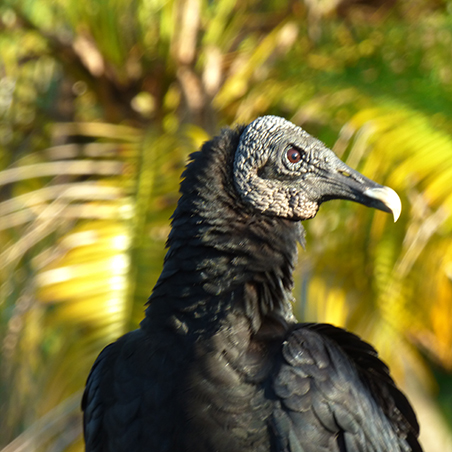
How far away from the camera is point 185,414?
2043 millimetres

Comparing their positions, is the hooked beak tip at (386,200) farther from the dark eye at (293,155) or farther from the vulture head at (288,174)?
the dark eye at (293,155)

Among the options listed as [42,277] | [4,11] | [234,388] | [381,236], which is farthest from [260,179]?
[4,11]

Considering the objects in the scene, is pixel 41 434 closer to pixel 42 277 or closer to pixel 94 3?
pixel 42 277

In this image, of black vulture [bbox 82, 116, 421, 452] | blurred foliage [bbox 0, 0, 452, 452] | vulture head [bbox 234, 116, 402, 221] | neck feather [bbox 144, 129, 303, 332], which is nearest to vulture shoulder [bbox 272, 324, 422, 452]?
black vulture [bbox 82, 116, 421, 452]

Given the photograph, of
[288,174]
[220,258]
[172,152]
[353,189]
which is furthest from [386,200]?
[172,152]

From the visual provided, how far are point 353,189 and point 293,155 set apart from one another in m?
0.24

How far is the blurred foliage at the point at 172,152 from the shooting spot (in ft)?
11.9

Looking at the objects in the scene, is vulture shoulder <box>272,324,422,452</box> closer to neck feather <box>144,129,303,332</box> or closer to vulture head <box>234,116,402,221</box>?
neck feather <box>144,129,303,332</box>

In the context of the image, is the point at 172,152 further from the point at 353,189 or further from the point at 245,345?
the point at 245,345

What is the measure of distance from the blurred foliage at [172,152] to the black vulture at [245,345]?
1.24 meters

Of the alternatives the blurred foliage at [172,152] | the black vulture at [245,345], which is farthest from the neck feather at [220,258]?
the blurred foliage at [172,152]

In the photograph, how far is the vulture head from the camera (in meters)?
2.26

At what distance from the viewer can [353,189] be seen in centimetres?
227

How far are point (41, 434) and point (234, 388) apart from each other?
219 centimetres
